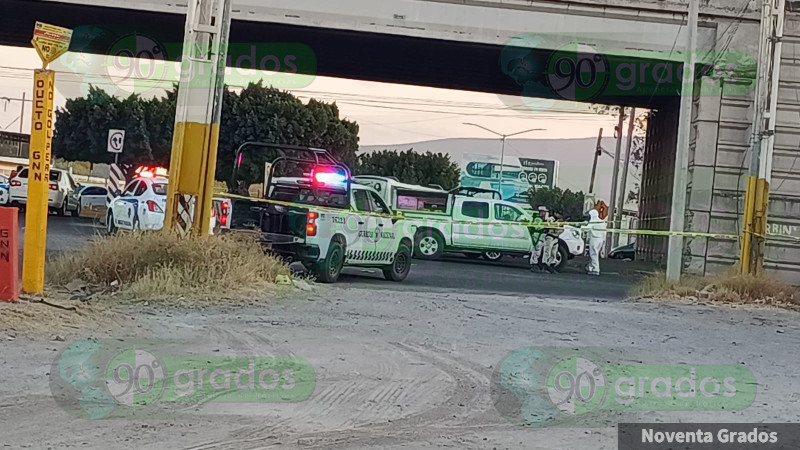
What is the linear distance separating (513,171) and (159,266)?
84393 mm

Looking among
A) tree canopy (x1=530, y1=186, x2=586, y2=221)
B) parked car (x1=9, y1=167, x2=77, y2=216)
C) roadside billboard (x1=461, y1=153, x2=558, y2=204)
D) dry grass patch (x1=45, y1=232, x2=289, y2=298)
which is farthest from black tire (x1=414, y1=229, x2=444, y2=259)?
roadside billboard (x1=461, y1=153, x2=558, y2=204)

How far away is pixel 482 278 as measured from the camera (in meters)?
17.9

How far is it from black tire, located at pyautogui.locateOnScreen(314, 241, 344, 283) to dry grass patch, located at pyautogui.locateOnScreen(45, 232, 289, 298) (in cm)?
218

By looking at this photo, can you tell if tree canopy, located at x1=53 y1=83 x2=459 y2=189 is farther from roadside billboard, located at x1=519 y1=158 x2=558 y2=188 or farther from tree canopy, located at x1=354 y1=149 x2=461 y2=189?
roadside billboard, located at x1=519 y1=158 x2=558 y2=188

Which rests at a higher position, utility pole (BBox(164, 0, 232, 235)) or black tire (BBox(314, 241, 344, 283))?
utility pole (BBox(164, 0, 232, 235))

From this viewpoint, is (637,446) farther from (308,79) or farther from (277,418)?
(308,79)

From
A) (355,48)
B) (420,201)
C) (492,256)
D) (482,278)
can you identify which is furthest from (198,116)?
(420,201)

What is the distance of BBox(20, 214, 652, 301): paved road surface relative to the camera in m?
14.7

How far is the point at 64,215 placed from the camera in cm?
3055

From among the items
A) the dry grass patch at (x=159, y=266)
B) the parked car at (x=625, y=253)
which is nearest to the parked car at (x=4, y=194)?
the dry grass patch at (x=159, y=266)

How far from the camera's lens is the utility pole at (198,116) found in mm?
12422

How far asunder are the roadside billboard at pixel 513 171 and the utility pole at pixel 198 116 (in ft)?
220

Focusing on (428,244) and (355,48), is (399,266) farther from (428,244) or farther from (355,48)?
(428,244)

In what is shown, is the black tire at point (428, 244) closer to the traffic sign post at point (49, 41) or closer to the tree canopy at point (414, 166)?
the traffic sign post at point (49, 41)
